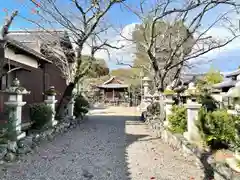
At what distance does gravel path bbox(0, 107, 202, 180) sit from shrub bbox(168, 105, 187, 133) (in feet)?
2.08

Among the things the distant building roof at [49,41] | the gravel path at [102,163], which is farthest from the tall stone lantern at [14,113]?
the distant building roof at [49,41]

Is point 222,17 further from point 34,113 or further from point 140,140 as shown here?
point 34,113

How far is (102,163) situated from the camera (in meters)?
5.35

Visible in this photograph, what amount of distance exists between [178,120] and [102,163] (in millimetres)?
3115

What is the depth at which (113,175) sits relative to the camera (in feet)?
14.8

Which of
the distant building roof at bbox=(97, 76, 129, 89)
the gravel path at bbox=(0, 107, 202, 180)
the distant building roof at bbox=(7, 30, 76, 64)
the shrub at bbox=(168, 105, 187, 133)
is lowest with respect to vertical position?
the gravel path at bbox=(0, 107, 202, 180)

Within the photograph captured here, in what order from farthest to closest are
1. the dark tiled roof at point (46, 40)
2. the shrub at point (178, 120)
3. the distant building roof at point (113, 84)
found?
the distant building roof at point (113, 84) → the dark tiled roof at point (46, 40) → the shrub at point (178, 120)

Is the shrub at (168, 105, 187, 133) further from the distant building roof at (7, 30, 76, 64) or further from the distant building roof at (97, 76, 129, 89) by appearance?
the distant building roof at (97, 76, 129, 89)

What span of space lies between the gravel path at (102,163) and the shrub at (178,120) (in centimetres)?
63

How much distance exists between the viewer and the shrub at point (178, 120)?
285 inches

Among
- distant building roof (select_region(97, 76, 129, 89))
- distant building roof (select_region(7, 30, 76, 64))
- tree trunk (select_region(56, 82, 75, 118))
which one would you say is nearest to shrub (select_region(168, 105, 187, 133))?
tree trunk (select_region(56, 82, 75, 118))

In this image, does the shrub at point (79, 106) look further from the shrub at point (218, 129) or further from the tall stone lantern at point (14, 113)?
the shrub at point (218, 129)

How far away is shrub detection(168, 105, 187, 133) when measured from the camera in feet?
23.7

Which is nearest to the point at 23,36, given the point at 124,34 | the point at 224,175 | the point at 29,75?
the point at 29,75
